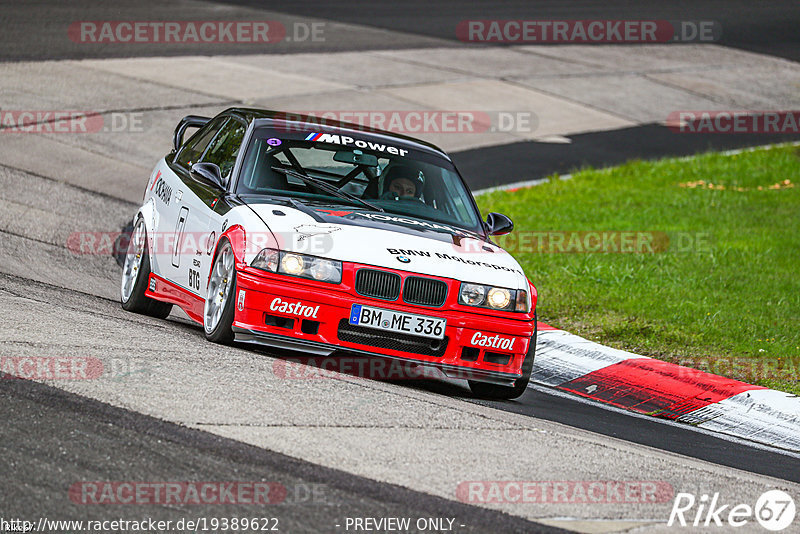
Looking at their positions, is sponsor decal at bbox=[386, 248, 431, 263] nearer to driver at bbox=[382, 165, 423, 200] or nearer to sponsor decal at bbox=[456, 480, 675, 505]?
driver at bbox=[382, 165, 423, 200]

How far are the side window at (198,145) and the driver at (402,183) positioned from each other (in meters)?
1.55

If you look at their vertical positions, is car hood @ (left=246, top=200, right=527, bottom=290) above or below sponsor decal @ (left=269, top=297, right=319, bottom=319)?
above

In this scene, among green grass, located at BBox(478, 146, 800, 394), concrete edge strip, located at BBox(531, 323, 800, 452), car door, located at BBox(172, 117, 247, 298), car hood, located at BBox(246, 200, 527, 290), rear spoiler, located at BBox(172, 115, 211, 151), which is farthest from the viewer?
rear spoiler, located at BBox(172, 115, 211, 151)

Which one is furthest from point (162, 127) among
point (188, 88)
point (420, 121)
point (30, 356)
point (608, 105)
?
point (30, 356)

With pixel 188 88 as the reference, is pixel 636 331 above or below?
below

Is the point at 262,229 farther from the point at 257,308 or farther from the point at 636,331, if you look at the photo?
the point at 636,331

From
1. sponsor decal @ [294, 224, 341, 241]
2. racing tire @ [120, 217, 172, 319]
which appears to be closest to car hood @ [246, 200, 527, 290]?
sponsor decal @ [294, 224, 341, 241]

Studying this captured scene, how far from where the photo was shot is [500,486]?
532 cm

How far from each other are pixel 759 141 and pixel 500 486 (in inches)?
686

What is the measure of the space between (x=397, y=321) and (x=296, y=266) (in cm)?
68

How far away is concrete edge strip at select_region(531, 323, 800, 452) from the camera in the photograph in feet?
26.9

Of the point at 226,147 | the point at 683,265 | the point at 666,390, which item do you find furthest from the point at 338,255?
the point at 683,265

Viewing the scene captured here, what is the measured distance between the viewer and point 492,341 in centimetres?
748

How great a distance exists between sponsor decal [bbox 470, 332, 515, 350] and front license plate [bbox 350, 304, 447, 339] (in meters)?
0.23
